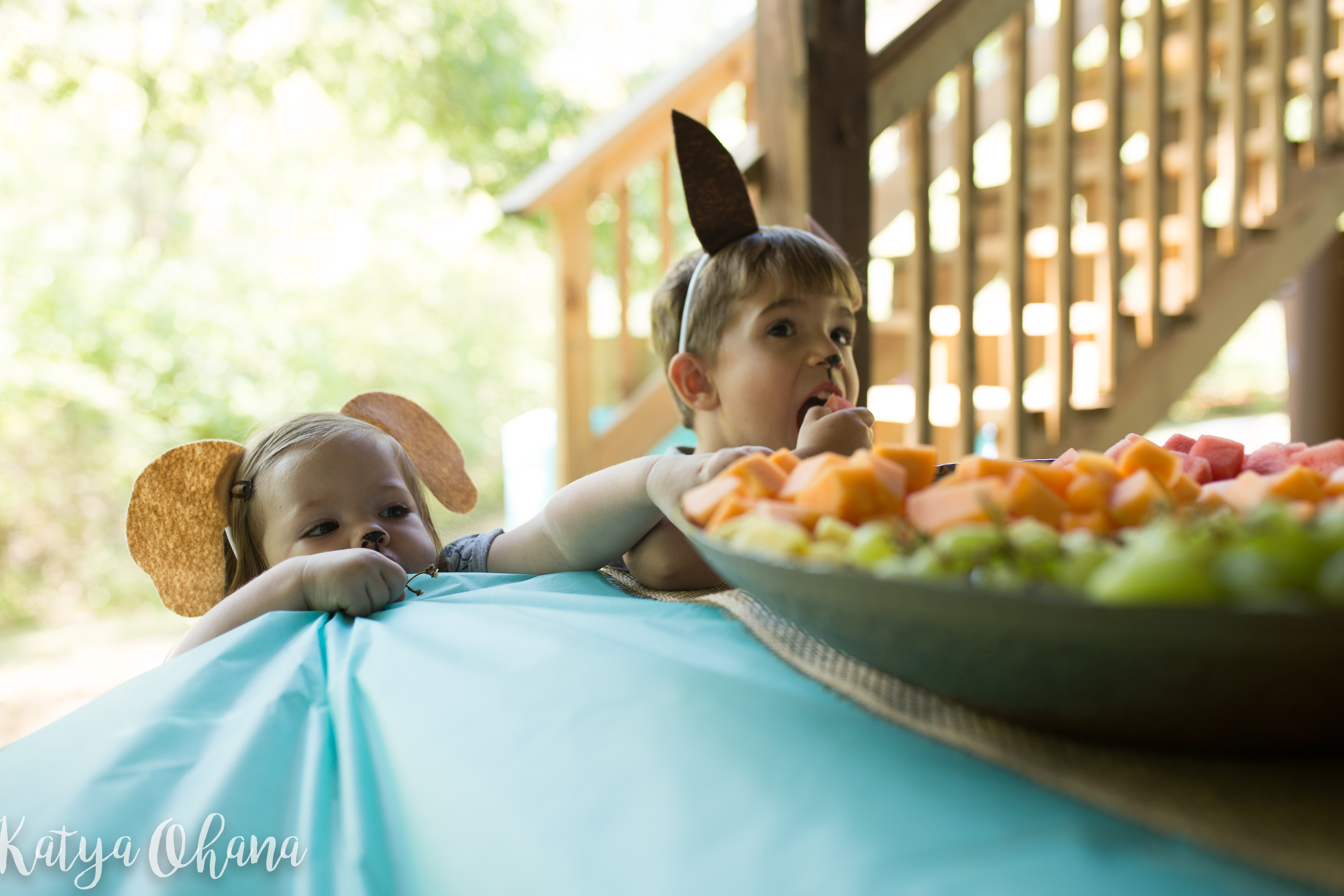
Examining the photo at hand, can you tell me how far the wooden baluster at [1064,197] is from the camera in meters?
2.32

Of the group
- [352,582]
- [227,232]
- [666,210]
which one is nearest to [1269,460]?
[352,582]

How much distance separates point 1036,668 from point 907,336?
2.59 meters

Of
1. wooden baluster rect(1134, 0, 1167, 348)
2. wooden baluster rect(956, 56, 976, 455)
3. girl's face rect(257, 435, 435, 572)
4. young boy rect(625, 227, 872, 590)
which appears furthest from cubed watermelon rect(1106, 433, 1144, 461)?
wooden baluster rect(1134, 0, 1167, 348)

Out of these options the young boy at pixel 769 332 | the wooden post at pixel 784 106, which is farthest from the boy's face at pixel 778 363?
the wooden post at pixel 784 106

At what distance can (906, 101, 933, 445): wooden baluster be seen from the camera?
85.7 inches

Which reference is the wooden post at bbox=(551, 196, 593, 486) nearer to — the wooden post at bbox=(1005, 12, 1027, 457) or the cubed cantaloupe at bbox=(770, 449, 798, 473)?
the wooden post at bbox=(1005, 12, 1027, 457)

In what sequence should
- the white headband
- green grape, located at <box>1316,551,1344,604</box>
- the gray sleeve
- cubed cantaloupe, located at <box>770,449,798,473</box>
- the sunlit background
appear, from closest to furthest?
green grape, located at <box>1316,551,1344,604</box> < cubed cantaloupe, located at <box>770,449,798,473</box> < the gray sleeve < the white headband < the sunlit background

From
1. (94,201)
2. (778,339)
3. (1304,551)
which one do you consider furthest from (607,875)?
(94,201)

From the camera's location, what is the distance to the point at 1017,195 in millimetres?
2295

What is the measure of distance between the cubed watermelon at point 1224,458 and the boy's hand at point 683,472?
39cm

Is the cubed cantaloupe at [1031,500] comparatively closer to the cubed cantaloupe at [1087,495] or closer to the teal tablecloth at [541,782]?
the cubed cantaloupe at [1087,495]

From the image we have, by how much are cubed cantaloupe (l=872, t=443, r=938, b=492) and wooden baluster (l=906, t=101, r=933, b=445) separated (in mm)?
1581

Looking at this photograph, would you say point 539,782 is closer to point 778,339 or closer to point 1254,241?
point 778,339

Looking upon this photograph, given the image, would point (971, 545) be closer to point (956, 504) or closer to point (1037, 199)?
point (956, 504)
